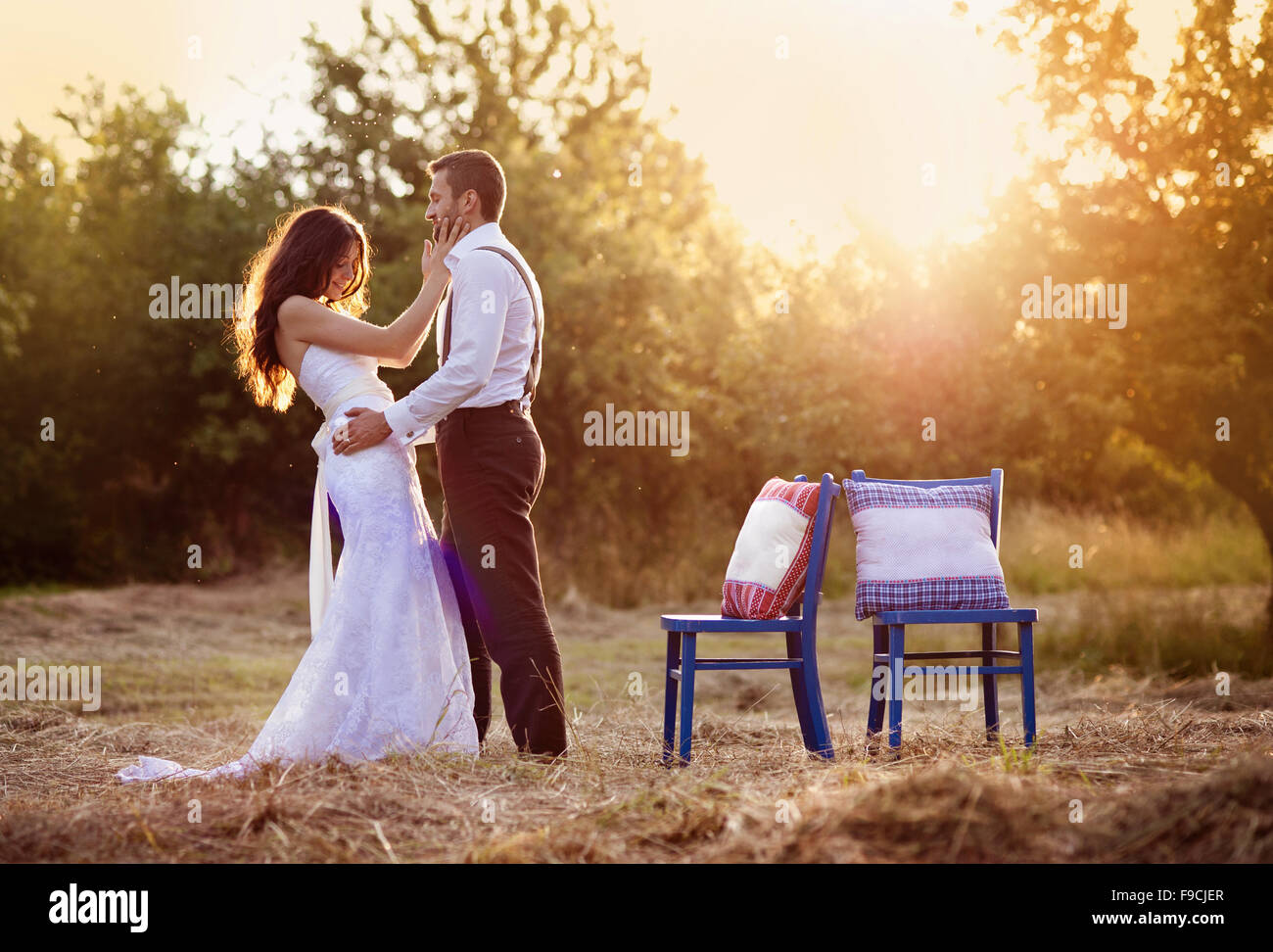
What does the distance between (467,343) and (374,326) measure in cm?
43

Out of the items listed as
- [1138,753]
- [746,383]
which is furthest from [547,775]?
[746,383]

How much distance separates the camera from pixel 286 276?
4.25m

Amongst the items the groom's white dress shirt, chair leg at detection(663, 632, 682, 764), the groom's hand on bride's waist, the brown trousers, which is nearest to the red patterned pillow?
chair leg at detection(663, 632, 682, 764)

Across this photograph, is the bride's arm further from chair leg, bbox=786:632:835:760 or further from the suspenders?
chair leg, bbox=786:632:835:760

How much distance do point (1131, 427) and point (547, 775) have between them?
6500 mm

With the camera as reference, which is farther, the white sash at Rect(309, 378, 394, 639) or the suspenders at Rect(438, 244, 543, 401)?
the white sash at Rect(309, 378, 394, 639)

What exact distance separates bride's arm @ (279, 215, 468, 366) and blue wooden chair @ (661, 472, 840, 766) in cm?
131

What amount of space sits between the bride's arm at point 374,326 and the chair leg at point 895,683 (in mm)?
1889

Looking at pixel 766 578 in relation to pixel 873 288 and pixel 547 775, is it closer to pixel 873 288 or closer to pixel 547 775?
pixel 547 775

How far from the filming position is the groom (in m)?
3.96

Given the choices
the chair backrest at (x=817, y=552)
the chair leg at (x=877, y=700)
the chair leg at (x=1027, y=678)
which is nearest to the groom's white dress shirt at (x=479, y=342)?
the chair backrest at (x=817, y=552)

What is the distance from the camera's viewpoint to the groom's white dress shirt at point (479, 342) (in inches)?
154

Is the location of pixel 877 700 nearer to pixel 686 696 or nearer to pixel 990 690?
pixel 990 690

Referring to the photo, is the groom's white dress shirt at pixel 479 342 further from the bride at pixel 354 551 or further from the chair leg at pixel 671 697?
the chair leg at pixel 671 697
